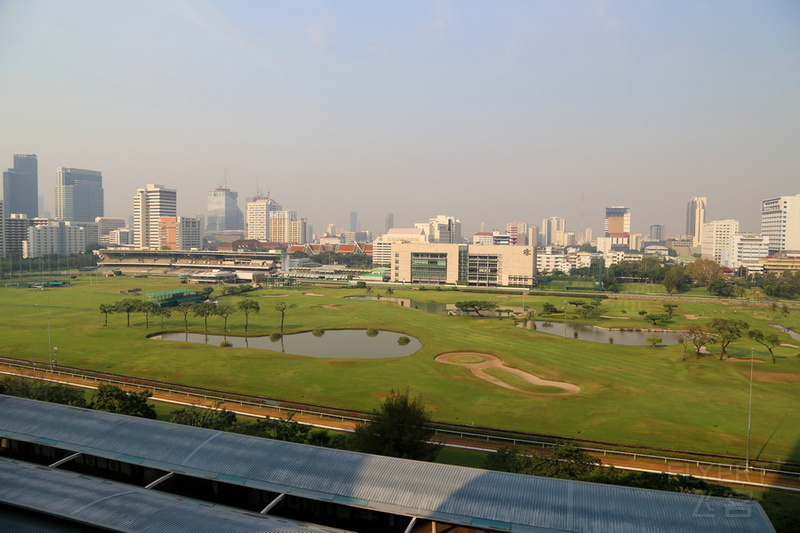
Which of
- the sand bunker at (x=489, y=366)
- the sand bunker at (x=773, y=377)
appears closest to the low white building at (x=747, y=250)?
the sand bunker at (x=773, y=377)

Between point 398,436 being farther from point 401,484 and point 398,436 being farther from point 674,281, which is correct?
point 674,281

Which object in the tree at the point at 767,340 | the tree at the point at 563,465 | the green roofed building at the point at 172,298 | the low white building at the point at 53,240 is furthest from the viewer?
the low white building at the point at 53,240

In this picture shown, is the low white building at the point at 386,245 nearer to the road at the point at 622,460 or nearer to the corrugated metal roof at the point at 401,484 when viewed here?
the road at the point at 622,460

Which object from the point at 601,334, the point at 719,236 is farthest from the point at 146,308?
the point at 719,236

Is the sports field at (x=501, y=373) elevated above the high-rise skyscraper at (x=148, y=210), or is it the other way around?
the high-rise skyscraper at (x=148, y=210)

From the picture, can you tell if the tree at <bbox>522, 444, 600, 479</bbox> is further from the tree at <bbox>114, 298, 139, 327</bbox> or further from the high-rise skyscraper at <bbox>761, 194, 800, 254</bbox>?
the high-rise skyscraper at <bbox>761, 194, 800, 254</bbox>

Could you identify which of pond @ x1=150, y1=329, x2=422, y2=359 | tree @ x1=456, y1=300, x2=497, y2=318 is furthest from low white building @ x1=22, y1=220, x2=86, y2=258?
tree @ x1=456, y1=300, x2=497, y2=318

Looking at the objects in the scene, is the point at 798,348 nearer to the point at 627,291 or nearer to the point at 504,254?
the point at 627,291

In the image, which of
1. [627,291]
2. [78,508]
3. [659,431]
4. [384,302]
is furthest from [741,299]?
[78,508]
